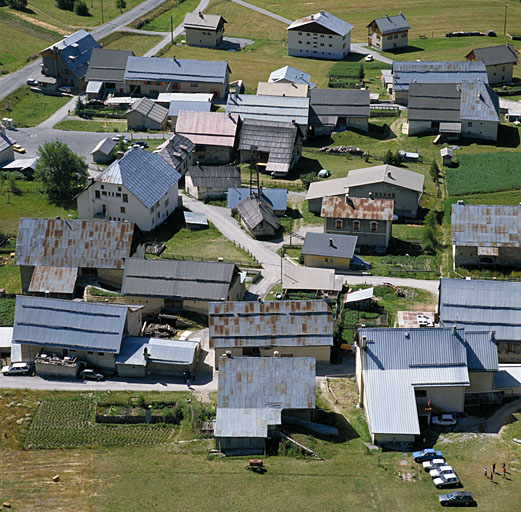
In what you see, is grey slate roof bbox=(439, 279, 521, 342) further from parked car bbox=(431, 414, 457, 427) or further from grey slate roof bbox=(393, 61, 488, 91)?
grey slate roof bbox=(393, 61, 488, 91)

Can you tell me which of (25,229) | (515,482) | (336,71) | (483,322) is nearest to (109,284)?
(25,229)

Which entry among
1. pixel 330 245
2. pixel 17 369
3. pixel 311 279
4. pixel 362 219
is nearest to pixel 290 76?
pixel 362 219

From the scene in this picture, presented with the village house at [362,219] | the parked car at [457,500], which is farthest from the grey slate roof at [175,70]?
the parked car at [457,500]

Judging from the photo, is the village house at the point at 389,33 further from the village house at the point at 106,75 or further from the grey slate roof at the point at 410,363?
the grey slate roof at the point at 410,363

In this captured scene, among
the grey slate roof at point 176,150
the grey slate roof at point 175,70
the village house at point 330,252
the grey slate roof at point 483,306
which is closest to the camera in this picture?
the grey slate roof at point 483,306

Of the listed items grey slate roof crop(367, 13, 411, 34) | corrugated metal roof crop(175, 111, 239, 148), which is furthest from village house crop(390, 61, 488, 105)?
corrugated metal roof crop(175, 111, 239, 148)

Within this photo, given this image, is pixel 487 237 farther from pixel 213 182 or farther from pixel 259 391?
pixel 259 391
